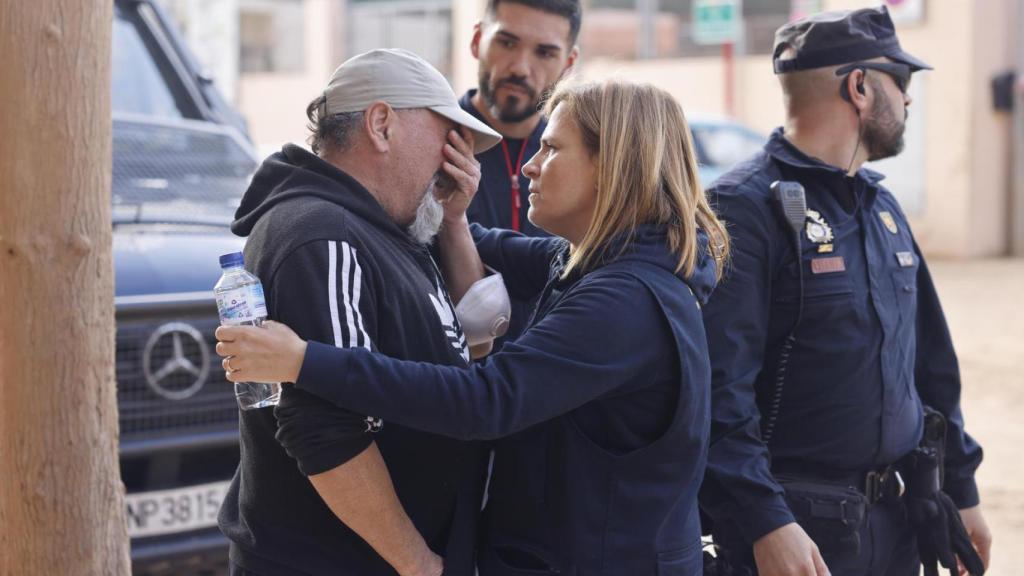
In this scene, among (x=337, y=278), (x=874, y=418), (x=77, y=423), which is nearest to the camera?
(x=337, y=278)

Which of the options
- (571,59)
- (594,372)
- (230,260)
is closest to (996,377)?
(571,59)

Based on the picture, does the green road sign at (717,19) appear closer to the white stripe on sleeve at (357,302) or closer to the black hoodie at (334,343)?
the black hoodie at (334,343)

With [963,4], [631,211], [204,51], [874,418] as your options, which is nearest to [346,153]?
[631,211]

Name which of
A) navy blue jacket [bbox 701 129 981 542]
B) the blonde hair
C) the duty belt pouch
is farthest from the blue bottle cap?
the duty belt pouch

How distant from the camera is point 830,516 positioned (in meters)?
2.88

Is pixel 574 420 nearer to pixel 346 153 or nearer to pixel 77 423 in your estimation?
pixel 346 153

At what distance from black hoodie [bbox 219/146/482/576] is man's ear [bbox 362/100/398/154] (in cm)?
9

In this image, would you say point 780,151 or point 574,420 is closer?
Answer: point 574,420

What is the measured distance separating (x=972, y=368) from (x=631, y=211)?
8.01m

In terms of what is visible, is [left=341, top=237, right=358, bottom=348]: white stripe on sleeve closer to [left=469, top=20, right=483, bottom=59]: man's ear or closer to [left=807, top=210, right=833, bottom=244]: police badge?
[left=807, top=210, right=833, bottom=244]: police badge

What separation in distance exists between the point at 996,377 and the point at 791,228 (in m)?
7.13

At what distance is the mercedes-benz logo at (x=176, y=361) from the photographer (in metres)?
4.02

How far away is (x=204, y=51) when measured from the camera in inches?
987

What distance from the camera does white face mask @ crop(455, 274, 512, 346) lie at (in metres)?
2.56
